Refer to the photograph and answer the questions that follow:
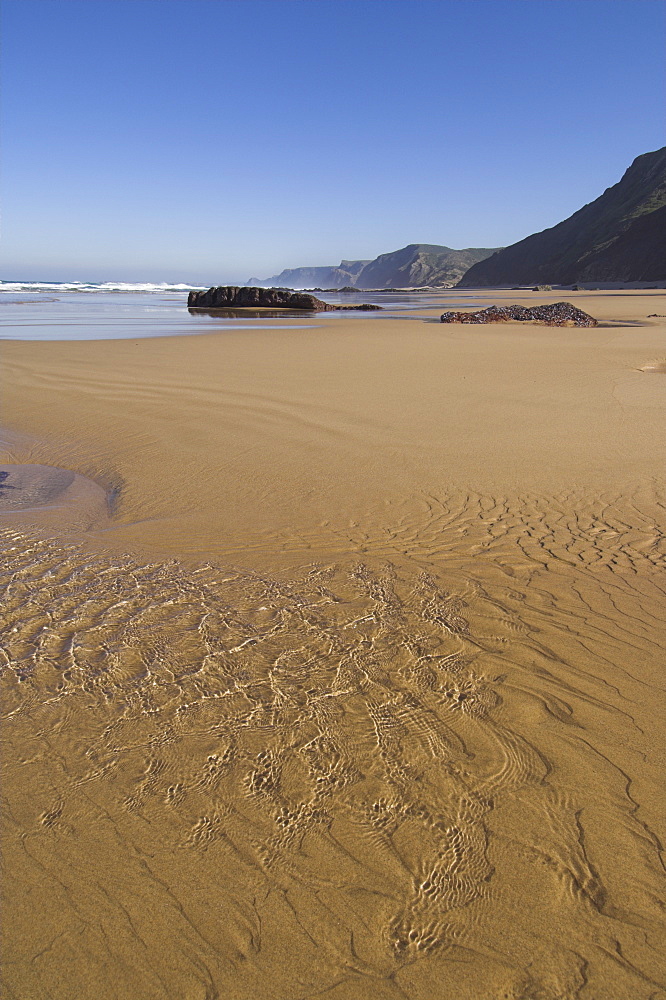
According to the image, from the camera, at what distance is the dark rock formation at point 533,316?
20.5 m

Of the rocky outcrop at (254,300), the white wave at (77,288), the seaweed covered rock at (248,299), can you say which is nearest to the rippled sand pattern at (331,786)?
the rocky outcrop at (254,300)

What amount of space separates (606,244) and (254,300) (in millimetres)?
67305

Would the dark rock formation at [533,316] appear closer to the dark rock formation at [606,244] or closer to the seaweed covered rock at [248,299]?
the seaweed covered rock at [248,299]

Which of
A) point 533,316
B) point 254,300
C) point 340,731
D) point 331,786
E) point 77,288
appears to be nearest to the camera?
point 331,786

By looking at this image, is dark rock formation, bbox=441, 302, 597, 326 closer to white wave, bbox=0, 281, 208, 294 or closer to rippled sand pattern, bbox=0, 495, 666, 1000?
rippled sand pattern, bbox=0, 495, 666, 1000

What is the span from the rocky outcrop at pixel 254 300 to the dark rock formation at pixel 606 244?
163ft

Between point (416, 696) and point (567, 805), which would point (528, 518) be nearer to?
point (416, 696)

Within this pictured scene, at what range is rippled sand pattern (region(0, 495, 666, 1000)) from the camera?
1.53m

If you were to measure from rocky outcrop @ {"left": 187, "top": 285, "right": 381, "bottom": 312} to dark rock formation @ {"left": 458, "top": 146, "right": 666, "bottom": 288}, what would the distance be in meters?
49.6

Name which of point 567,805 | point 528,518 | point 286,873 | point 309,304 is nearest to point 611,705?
point 567,805

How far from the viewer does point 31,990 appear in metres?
1.47

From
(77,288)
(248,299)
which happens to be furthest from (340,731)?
(77,288)

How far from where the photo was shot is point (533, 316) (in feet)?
71.5

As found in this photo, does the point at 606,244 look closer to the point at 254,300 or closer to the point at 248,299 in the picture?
the point at 254,300
